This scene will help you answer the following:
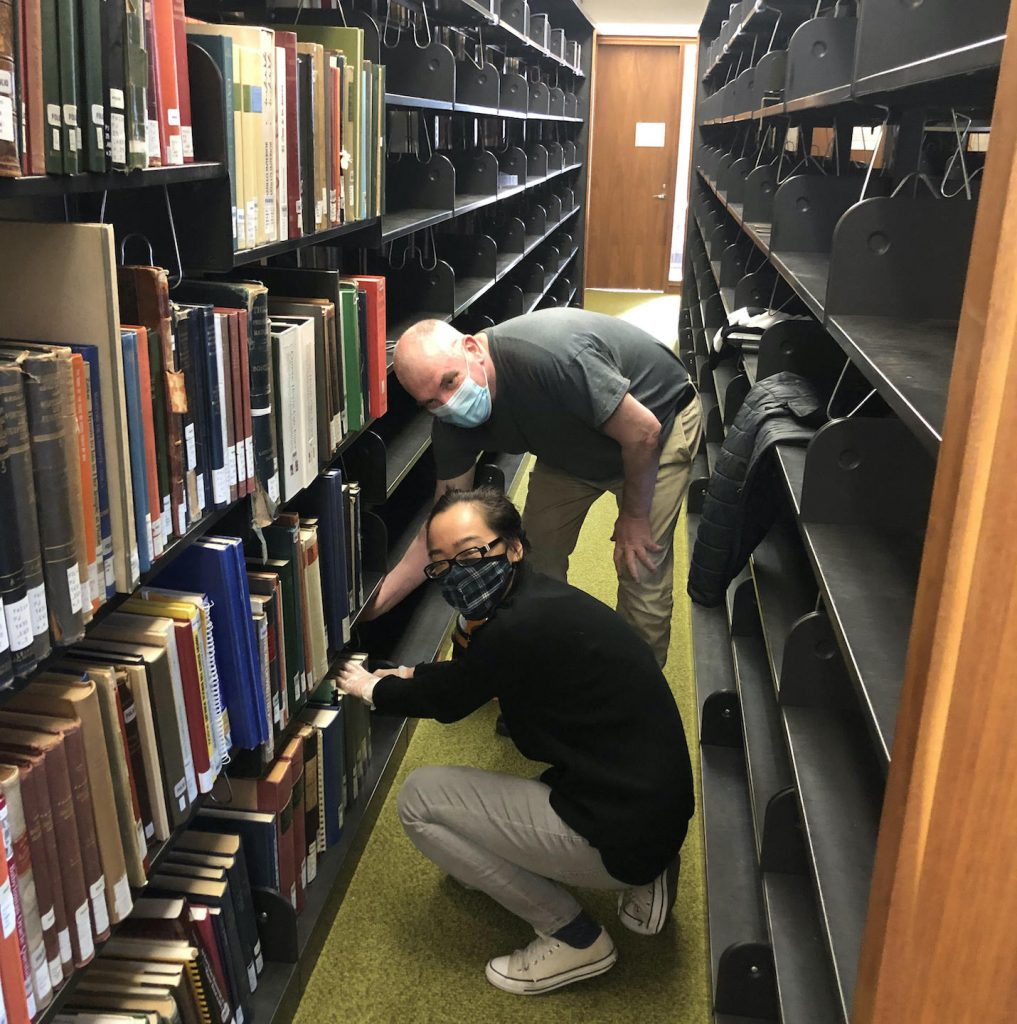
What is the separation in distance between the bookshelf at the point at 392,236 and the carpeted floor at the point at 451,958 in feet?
0.20

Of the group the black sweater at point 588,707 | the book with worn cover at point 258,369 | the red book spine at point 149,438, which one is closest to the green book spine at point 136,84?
the red book spine at point 149,438

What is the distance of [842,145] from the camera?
2969 mm

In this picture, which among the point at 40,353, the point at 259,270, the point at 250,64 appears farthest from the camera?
the point at 259,270

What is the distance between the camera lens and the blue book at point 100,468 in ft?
3.76

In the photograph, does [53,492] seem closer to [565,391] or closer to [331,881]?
[331,881]

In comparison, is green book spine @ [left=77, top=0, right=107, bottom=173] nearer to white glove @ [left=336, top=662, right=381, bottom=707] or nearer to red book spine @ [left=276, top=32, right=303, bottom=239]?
red book spine @ [left=276, top=32, right=303, bottom=239]

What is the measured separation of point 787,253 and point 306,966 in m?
1.90

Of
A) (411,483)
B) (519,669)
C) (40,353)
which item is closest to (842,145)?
(411,483)

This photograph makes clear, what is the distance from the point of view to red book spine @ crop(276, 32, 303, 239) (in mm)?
1665

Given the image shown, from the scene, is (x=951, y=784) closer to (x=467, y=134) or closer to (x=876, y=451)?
(x=876, y=451)

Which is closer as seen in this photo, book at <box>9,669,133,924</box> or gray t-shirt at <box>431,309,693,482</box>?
book at <box>9,669,133,924</box>

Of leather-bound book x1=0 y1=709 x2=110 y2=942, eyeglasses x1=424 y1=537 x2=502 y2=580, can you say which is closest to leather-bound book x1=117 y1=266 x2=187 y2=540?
leather-bound book x1=0 y1=709 x2=110 y2=942

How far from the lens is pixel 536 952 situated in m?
1.99

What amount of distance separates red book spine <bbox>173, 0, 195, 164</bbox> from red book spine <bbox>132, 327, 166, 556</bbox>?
0.93ft
